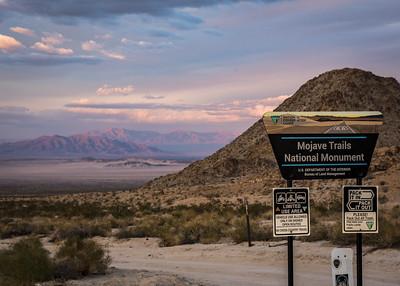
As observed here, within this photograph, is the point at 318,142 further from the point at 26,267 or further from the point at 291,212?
the point at 26,267

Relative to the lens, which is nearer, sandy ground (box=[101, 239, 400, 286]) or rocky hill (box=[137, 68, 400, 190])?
sandy ground (box=[101, 239, 400, 286])

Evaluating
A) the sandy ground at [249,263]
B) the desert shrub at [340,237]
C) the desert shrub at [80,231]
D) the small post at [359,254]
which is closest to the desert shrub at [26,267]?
the sandy ground at [249,263]

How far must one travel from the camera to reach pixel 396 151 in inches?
2024

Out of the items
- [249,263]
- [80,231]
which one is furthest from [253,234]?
[80,231]

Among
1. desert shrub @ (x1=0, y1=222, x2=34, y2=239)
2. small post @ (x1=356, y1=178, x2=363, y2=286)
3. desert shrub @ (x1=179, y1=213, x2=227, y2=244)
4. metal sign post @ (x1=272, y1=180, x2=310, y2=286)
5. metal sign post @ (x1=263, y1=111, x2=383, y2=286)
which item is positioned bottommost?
desert shrub @ (x1=0, y1=222, x2=34, y2=239)

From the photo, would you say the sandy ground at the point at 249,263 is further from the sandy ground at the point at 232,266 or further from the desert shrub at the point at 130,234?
the desert shrub at the point at 130,234

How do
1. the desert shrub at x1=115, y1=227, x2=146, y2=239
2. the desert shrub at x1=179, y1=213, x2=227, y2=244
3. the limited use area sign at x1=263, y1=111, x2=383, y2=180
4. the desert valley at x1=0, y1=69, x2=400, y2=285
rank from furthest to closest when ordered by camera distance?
the desert shrub at x1=115, y1=227, x2=146, y2=239, the desert shrub at x1=179, y1=213, x2=227, y2=244, the desert valley at x1=0, y1=69, x2=400, y2=285, the limited use area sign at x1=263, y1=111, x2=383, y2=180

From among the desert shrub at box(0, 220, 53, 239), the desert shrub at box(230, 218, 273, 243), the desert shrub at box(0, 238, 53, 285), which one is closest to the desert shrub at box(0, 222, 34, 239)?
the desert shrub at box(0, 220, 53, 239)

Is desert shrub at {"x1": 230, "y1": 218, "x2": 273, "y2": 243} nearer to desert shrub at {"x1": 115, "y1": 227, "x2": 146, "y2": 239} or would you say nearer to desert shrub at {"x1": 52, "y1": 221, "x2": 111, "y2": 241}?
desert shrub at {"x1": 115, "y1": 227, "x2": 146, "y2": 239}

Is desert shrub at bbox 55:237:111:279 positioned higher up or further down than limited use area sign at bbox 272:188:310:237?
further down

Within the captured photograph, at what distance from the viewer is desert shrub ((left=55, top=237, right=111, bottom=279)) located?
13.3m

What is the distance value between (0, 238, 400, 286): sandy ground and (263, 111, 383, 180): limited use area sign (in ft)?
13.9

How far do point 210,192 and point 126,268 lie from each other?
37127mm

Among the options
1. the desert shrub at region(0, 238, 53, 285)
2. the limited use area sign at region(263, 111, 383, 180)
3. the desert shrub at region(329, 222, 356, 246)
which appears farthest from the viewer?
the desert shrub at region(329, 222, 356, 246)
